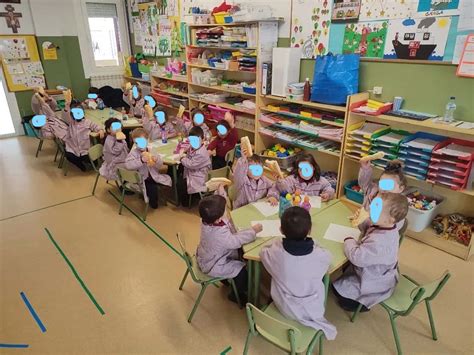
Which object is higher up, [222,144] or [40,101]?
[40,101]

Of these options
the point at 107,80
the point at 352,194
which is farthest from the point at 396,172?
the point at 107,80

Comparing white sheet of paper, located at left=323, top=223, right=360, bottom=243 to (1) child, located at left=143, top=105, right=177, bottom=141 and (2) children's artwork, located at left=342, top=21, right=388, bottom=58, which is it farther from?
(1) child, located at left=143, top=105, right=177, bottom=141

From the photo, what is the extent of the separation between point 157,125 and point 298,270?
3165 millimetres

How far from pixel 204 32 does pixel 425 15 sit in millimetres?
2896

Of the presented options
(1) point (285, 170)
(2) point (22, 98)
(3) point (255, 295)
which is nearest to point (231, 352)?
(3) point (255, 295)

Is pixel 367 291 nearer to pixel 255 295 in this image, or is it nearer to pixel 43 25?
pixel 255 295

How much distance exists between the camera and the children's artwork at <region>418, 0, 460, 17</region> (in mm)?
2689

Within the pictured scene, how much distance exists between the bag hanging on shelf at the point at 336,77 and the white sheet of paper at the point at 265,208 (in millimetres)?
1559

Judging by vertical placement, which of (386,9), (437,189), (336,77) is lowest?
(437,189)

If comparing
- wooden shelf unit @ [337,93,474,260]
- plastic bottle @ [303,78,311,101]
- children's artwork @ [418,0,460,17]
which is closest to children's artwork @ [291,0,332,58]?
→ plastic bottle @ [303,78,311,101]

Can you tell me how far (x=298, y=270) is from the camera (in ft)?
5.61

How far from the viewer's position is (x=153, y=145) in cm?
405

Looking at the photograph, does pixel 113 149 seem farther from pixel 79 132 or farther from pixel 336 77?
pixel 336 77

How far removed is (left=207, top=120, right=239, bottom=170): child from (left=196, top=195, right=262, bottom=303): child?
6.12ft
